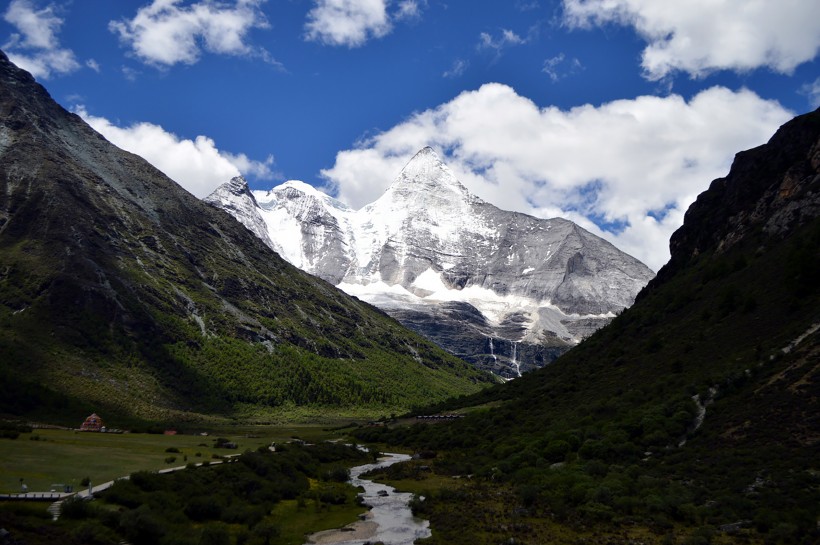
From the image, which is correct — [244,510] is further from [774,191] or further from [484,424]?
[774,191]

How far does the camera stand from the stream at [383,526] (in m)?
50.8

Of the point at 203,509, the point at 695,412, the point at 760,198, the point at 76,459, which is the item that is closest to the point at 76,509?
the point at 203,509

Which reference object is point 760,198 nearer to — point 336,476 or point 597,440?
point 597,440

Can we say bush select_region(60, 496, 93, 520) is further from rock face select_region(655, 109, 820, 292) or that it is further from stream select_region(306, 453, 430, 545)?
rock face select_region(655, 109, 820, 292)

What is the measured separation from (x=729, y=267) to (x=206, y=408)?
137 m

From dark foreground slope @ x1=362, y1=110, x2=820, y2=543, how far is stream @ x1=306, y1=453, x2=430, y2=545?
108 inches

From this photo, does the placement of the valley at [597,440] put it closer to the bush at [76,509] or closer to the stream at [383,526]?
the bush at [76,509]

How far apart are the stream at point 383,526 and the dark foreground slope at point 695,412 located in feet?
8.99

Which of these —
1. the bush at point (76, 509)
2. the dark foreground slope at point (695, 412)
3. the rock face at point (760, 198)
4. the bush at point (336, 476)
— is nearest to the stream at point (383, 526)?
the dark foreground slope at point (695, 412)

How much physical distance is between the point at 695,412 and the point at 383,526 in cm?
3630

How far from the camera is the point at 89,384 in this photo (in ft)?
509

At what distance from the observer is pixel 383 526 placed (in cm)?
5606

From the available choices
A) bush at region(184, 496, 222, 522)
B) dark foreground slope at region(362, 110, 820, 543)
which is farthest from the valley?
dark foreground slope at region(362, 110, 820, 543)

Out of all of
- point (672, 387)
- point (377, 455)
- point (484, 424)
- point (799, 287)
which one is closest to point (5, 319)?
point (377, 455)
